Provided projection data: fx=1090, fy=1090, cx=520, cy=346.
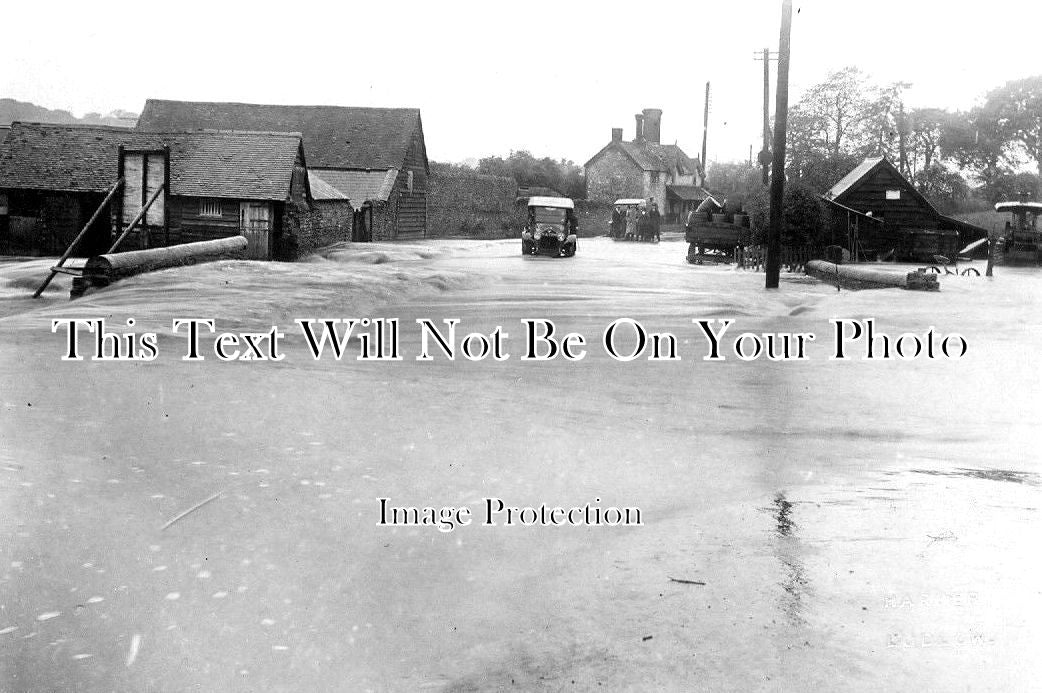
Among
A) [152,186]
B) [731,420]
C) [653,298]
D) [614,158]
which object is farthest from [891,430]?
[614,158]

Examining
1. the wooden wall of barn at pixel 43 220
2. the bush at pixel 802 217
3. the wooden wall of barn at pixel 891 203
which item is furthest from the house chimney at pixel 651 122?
the wooden wall of barn at pixel 43 220

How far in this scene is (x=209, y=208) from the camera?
30734 millimetres

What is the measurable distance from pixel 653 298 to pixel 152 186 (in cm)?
1334

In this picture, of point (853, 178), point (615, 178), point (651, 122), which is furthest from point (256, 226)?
point (651, 122)

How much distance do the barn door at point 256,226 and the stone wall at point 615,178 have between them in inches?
2048

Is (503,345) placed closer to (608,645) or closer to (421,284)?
(421,284)

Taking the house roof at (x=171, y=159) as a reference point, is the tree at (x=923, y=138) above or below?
above

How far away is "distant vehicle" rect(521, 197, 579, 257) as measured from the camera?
34.4 meters

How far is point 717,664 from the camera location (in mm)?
4438

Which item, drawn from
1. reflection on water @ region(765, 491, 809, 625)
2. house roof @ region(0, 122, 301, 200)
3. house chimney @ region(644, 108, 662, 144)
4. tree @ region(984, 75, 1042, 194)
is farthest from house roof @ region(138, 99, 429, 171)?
house chimney @ region(644, 108, 662, 144)

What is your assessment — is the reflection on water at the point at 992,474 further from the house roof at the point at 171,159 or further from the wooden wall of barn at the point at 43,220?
the wooden wall of barn at the point at 43,220

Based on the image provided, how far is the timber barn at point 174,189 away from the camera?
1204 inches

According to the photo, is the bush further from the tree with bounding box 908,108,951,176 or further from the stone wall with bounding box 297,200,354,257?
the stone wall with bounding box 297,200,354,257

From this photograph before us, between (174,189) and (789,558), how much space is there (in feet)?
90.4
